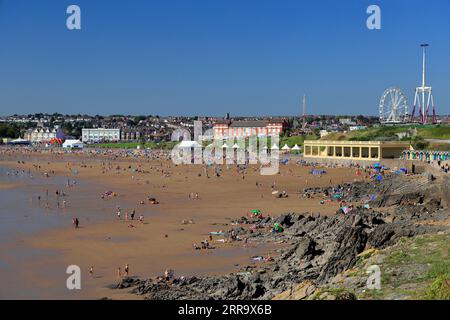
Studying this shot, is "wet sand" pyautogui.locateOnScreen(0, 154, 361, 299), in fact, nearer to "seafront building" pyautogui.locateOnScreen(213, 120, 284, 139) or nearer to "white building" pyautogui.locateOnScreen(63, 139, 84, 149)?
"seafront building" pyautogui.locateOnScreen(213, 120, 284, 139)

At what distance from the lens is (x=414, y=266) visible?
10664mm

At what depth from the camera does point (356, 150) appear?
5162cm

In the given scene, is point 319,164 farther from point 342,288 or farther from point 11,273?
point 342,288

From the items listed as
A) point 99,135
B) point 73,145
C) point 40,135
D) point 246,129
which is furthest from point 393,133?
point 40,135

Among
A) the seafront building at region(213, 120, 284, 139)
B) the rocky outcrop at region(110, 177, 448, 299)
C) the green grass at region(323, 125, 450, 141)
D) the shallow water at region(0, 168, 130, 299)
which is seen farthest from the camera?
the seafront building at region(213, 120, 284, 139)

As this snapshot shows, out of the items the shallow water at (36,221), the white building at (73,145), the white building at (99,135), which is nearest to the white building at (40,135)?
the white building at (99,135)

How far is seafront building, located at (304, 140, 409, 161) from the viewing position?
48.2 metres

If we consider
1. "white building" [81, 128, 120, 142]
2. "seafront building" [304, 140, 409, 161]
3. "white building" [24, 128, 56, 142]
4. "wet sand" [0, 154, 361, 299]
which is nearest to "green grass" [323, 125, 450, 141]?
"seafront building" [304, 140, 409, 161]

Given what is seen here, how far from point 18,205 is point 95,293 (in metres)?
16.7

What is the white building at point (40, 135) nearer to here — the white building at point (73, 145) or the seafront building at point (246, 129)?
the white building at point (73, 145)

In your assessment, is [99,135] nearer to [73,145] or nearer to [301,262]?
[73,145]

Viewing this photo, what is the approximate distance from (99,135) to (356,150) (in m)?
88.8

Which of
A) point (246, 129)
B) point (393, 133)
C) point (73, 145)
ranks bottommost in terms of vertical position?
point (73, 145)

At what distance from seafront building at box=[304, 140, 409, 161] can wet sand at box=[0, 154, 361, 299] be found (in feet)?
23.0
